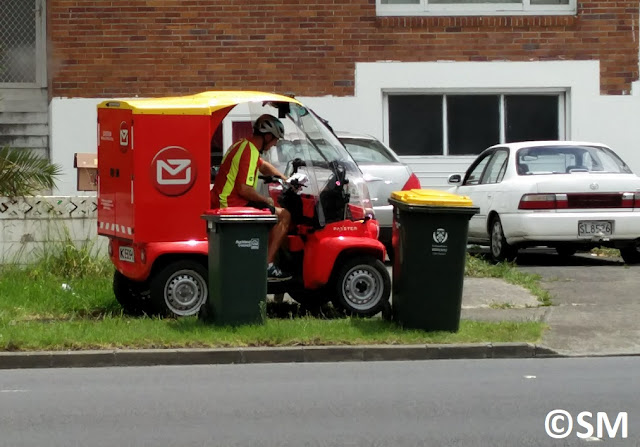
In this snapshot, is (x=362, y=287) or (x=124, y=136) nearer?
(x=124, y=136)

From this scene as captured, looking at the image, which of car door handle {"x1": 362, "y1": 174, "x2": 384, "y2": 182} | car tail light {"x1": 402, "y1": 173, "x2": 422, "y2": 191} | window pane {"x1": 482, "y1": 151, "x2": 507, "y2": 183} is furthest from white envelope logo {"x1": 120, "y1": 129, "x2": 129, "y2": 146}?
window pane {"x1": 482, "y1": 151, "x2": 507, "y2": 183}

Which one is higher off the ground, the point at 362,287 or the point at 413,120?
the point at 413,120

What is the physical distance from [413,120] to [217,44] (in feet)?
10.4

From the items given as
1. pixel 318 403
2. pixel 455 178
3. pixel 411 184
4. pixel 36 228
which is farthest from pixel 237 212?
pixel 455 178

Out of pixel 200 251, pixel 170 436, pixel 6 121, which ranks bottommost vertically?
pixel 170 436

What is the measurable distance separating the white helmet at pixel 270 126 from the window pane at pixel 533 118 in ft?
28.9

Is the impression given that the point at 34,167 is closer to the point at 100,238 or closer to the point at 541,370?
the point at 100,238

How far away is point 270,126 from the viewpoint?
11430 mm

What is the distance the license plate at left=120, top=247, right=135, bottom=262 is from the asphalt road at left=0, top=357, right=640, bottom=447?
1.84 meters

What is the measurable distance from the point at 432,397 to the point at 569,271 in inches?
280

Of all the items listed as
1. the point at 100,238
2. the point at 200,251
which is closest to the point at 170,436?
the point at 200,251

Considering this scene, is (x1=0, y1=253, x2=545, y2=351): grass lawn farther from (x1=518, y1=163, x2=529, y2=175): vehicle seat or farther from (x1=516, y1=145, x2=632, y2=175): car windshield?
(x1=516, y1=145, x2=632, y2=175): car windshield

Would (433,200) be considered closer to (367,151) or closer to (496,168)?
(367,151)

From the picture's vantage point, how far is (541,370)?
944 cm
